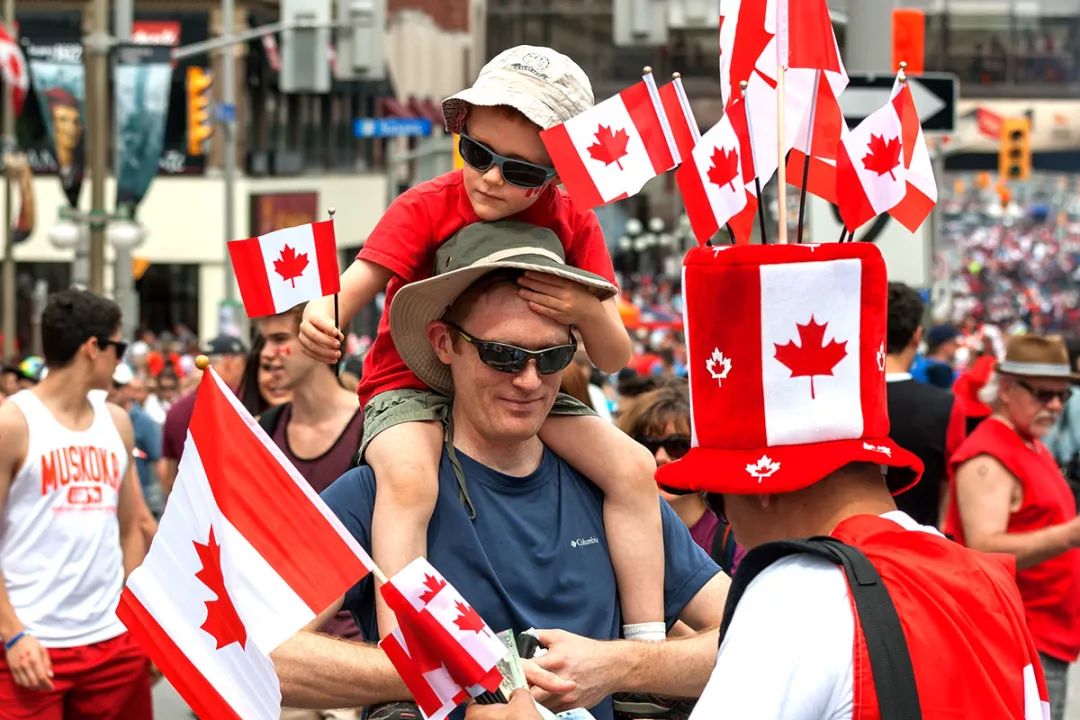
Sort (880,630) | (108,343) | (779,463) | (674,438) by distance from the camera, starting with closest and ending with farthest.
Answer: (880,630) → (779,463) → (674,438) → (108,343)

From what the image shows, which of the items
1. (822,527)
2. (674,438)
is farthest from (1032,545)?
(822,527)

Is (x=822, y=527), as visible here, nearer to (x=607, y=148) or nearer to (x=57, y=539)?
(x=607, y=148)

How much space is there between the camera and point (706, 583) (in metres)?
4.46

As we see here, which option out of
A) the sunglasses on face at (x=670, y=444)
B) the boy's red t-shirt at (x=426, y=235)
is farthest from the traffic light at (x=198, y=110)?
the boy's red t-shirt at (x=426, y=235)

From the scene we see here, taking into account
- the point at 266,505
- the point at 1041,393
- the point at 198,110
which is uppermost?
the point at 198,110

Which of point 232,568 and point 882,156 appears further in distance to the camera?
point 232,568

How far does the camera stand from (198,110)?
1720 inches

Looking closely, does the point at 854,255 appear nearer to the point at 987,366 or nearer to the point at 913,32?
the point at 987,366

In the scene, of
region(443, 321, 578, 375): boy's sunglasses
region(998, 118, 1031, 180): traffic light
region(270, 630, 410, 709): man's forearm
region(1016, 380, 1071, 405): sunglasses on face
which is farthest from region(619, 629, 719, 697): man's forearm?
region(998, 118, 1031, 180): traffic light

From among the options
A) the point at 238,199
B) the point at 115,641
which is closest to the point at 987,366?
the point at 115,641

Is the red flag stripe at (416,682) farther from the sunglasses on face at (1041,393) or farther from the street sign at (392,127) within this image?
the street sign at (392,127)

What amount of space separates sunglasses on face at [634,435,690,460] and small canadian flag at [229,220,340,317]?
2733 millimetres

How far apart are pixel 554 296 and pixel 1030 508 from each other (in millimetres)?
3864

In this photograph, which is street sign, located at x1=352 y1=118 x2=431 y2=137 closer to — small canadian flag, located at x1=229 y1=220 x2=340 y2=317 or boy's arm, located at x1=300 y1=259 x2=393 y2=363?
boy's arm, located at x1=300 y1=259 x2=393 y2=363
